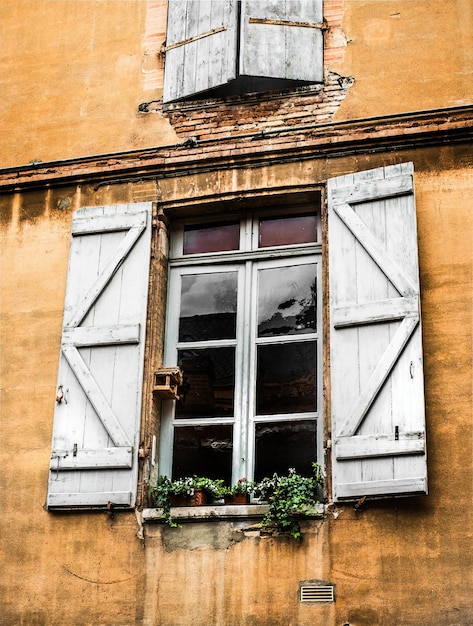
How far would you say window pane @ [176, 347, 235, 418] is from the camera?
23.1 feet

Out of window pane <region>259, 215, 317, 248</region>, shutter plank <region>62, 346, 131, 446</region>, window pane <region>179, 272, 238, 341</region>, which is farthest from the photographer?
window pane <region>259, 215, 317, 248</region>

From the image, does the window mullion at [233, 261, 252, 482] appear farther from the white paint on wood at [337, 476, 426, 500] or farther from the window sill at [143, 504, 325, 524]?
the white paint on wood at [337, 476, 426, 500]

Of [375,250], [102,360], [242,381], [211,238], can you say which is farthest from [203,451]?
[375,250]

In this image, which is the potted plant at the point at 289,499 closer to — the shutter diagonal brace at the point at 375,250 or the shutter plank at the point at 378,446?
the shutter plank at the point at 378,446

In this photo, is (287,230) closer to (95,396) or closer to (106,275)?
(106,275)

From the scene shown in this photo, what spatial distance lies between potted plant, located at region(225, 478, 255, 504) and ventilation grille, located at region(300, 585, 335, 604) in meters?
0.69

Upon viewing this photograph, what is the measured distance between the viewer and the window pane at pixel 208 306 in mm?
7277

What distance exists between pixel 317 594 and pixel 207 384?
162 centimetres

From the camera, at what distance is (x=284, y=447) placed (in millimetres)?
6797

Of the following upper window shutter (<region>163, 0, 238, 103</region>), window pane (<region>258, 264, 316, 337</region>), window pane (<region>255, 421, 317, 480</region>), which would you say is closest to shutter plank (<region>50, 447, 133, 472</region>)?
window pane (<region>255, 421, 317, 480</region>)

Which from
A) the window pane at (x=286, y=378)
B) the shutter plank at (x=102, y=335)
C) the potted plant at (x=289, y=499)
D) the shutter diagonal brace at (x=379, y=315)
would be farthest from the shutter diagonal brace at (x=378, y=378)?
the shutter plank at (x=102, y=335)

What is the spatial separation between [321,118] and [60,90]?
207 centimetres

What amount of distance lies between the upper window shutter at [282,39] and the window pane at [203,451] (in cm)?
256

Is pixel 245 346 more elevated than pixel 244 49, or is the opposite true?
pixel 244 49
